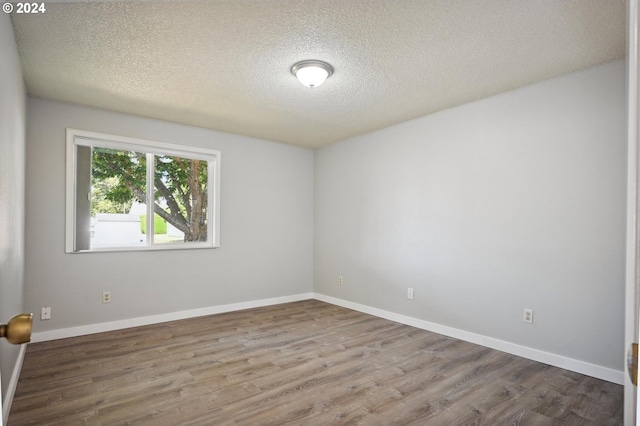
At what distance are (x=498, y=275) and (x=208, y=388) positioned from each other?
270 centimetres

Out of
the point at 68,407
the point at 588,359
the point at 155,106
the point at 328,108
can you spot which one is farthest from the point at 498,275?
the point at 155,106

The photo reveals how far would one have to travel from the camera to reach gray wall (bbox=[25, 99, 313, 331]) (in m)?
3.43

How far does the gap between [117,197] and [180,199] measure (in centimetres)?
71

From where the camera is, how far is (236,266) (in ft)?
15.5

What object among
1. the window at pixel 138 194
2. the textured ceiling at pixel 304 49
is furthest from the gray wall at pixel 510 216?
the window at pixel 138 194

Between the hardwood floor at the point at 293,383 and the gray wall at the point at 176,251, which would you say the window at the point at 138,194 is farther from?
the hardwood floor at the point at 293,383

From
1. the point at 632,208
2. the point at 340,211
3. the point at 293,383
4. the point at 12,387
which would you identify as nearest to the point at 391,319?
the point at 340,211

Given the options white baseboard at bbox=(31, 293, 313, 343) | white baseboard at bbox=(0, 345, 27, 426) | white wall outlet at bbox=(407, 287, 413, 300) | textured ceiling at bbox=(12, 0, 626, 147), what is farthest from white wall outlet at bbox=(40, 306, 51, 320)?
white wall outlet at bbox=(407, 287, 413, 300)

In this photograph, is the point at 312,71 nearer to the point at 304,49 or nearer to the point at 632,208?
the point at 304,49

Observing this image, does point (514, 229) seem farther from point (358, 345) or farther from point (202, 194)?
point (202, 194)

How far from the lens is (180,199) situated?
14.4 feet

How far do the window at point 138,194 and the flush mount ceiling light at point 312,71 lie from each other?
2199 millimetres

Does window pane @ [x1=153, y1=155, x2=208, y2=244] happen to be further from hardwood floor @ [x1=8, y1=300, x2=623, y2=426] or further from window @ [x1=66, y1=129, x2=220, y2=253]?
hardwood floor @ [x1=8, y1=300, x2=623, y2=426]

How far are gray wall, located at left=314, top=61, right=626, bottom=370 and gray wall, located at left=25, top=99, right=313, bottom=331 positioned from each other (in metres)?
1.17
